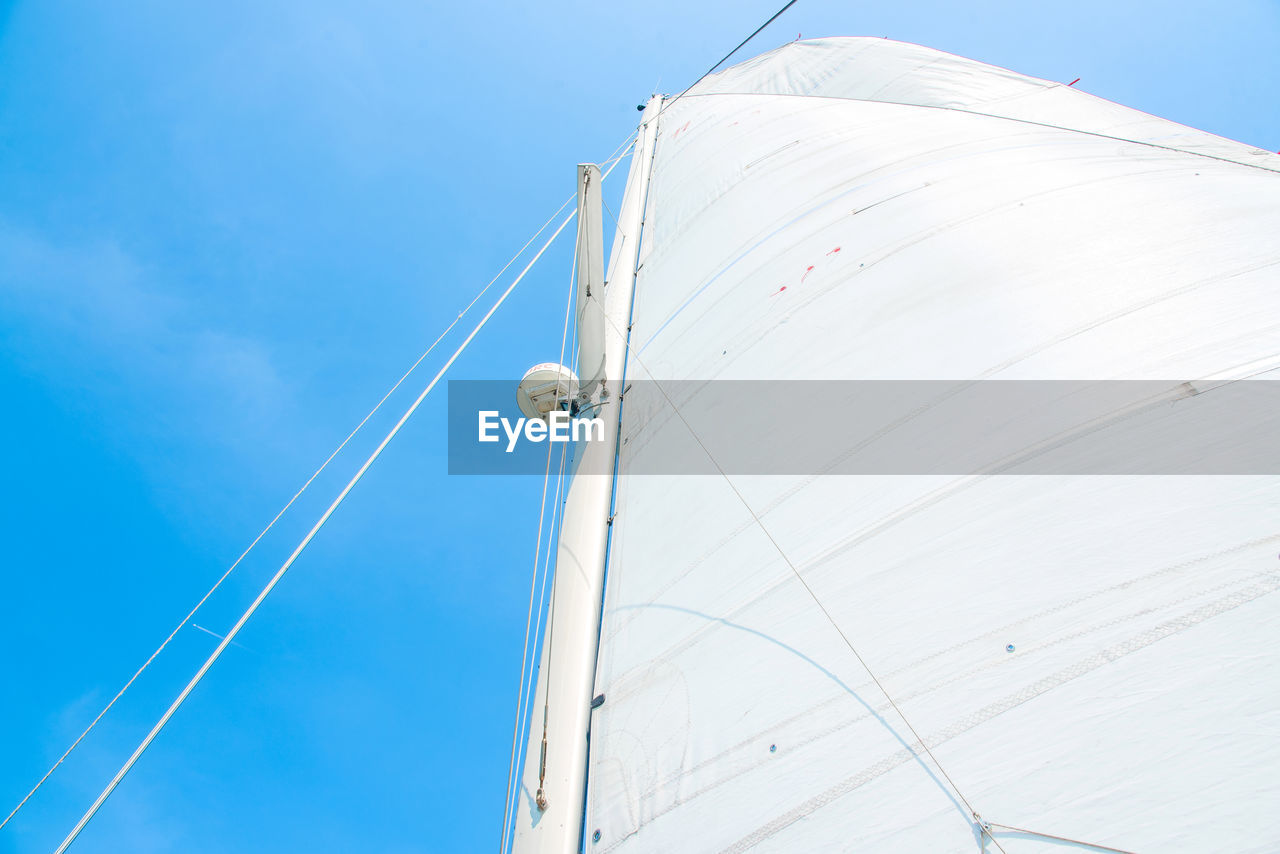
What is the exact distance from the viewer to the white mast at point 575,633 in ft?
5.31

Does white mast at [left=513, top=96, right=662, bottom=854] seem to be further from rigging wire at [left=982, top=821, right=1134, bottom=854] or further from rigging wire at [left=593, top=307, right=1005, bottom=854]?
rigging wire at [left=982, top=821, right=1134, bottom=854]

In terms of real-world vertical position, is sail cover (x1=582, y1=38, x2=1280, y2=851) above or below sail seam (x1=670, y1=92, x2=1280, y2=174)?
below

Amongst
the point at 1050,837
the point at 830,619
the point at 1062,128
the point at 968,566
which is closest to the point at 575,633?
the point at 830,619

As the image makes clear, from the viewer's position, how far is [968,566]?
4.58ft

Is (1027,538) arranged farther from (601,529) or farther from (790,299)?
(790,299)

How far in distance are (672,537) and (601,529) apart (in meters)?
0.32

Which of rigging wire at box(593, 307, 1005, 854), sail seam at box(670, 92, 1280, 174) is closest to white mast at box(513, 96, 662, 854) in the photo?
rigging wire at box(593, 307, 1005, 854)

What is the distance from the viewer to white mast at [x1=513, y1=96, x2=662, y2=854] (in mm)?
1617

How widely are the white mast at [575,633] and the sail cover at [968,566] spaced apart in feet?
0.19

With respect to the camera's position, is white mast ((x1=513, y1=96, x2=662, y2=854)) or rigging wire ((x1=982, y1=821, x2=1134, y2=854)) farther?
white mast ((x1=513, y1=96, x2=662, y2=854))

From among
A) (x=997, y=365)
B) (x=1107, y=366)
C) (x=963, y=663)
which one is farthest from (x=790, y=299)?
(x=963, y=663)

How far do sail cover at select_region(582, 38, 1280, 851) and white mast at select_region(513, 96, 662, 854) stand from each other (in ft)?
0.19

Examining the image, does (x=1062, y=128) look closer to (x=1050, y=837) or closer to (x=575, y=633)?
(x=575, y=633)

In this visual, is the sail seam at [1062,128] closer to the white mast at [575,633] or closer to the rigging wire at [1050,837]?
the white mast at [575,633]
